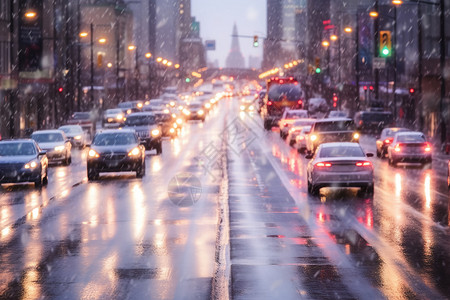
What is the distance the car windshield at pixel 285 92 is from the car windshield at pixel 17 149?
4734 cm

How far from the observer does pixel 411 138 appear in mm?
38312

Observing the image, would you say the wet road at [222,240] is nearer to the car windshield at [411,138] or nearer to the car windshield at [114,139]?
the car windshield at [114,139]

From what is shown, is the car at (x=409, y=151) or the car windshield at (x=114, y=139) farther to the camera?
the car at (x=409, y=151)

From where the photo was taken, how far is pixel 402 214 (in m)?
20.5

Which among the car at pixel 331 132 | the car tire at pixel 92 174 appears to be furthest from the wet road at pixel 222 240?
the car at pixel 331 132

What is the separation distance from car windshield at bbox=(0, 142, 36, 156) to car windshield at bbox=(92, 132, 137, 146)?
3.37 metres

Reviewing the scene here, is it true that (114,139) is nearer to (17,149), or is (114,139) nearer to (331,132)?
(17,149)

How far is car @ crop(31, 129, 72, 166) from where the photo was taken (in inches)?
1572

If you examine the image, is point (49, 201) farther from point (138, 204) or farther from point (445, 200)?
Answer: point (445, 200)

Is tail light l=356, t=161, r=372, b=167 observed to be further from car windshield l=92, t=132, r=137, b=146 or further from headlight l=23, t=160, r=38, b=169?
car windshield l=92, t=132, r=137, b=146

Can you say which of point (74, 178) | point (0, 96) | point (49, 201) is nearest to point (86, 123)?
point (0, 96)

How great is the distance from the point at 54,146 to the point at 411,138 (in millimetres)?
14910

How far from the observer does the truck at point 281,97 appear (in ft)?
249

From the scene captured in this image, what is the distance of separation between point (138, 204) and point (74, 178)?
10.3 metres
